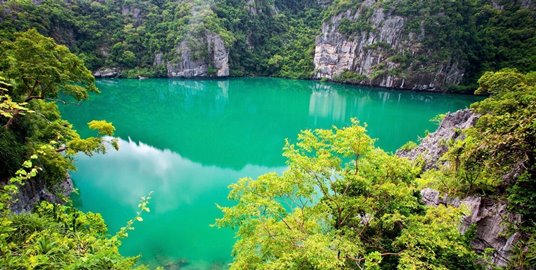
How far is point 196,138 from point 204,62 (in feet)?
123

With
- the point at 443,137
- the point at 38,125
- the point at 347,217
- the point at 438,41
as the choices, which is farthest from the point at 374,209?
the point at 438,41

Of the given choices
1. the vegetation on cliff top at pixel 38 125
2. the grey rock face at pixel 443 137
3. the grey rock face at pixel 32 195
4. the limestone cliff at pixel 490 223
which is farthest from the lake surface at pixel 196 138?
the limestone cliff at pixel 490 223

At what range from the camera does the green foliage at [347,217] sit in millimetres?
5398

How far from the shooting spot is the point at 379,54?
181 ft

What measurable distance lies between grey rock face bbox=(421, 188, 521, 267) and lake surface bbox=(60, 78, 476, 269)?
24.3 ft

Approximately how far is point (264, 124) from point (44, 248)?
2627 centimetres

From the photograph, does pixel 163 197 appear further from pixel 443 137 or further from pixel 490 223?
pixel 443 137

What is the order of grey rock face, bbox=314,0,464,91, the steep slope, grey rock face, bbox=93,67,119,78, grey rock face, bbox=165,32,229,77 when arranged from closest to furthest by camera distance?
the steep slope → grey rock face, bbox=314,0,464,91 → grey rock face, bbox=93,67,119,78 → grey rock face, bbox=165,32,229,77

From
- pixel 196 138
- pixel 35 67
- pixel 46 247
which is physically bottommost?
pixel 196 138

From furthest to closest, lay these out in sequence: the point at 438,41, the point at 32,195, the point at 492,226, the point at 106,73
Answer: the point at 106,73
the point at 438,41
the point at 32,195
the point at 492,226

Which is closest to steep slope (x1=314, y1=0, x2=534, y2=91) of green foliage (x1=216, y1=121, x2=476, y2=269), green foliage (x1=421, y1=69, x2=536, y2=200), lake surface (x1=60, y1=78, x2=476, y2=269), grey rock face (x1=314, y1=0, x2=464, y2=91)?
grey rock face (x1=314, y1=0, x2=464, y2=91)

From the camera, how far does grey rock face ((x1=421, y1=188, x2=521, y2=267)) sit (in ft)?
19.4

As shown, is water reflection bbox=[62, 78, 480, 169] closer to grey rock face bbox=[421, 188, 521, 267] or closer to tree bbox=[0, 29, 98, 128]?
tree bbox=[0, 29, 98, 128]

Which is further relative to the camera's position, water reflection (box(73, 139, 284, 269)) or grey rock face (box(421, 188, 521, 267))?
water reflection (box(73, 139, 284, 269))
